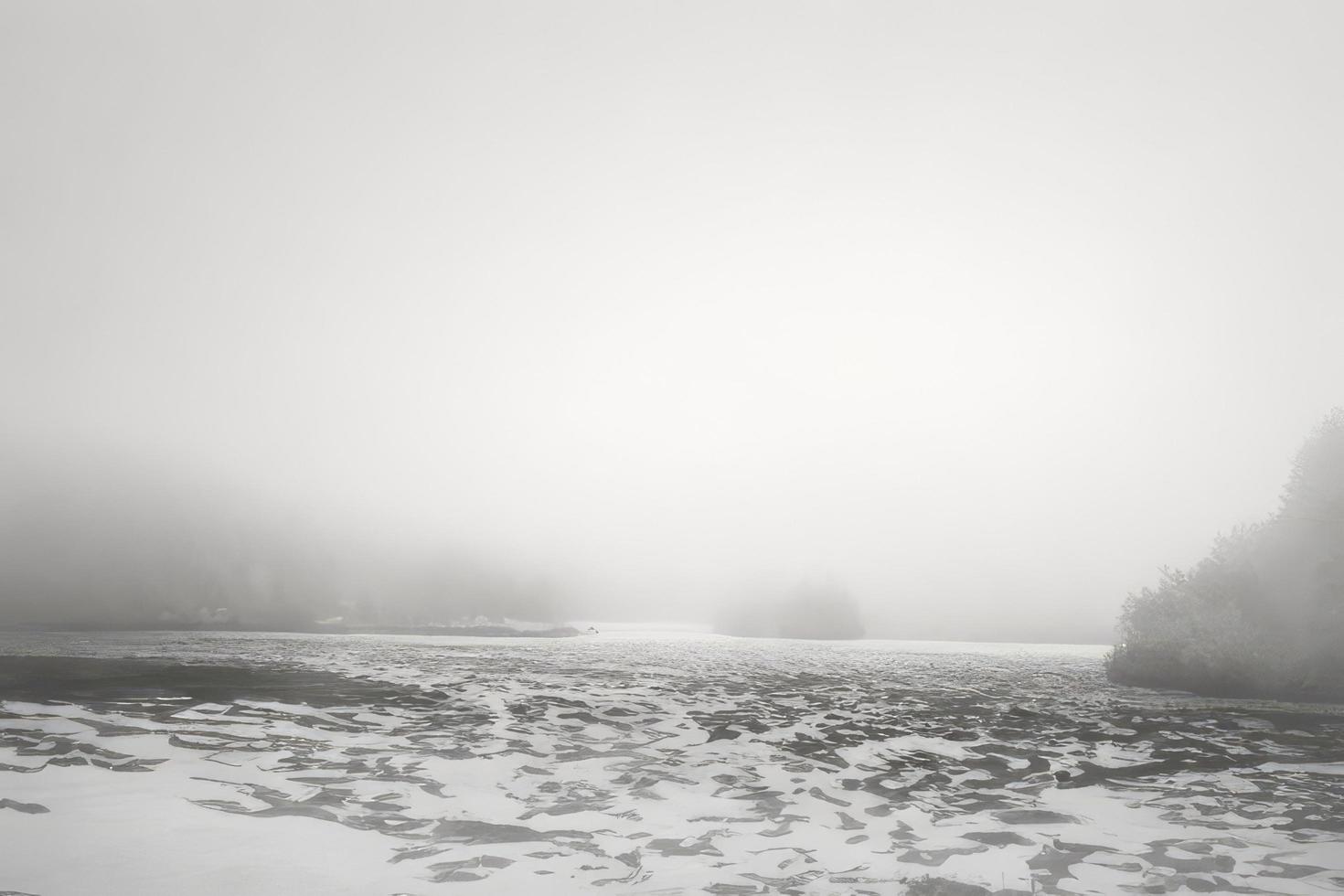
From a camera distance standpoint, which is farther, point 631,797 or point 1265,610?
point 1265,610

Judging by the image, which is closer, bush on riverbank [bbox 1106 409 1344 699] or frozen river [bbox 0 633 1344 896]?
frozen river [bbox 0 633 1344 896]

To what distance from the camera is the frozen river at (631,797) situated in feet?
25.7

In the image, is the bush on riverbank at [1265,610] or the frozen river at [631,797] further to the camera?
the bush on riverbank at [1265,610]

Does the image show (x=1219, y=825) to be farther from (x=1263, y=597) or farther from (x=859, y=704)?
(x=1263, y=597)

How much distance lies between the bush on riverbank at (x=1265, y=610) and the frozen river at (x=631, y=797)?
666 inches

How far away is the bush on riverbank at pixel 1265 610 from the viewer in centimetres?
3519

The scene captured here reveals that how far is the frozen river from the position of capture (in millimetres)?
7820

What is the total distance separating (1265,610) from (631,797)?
46.3 metres

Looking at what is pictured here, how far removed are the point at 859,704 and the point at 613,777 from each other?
47.9 feet

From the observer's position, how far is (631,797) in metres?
11.4

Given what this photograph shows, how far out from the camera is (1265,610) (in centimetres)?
4034

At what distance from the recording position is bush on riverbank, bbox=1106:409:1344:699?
3519 centimetres

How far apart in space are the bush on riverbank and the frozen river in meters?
16.9

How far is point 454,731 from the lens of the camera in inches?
644
